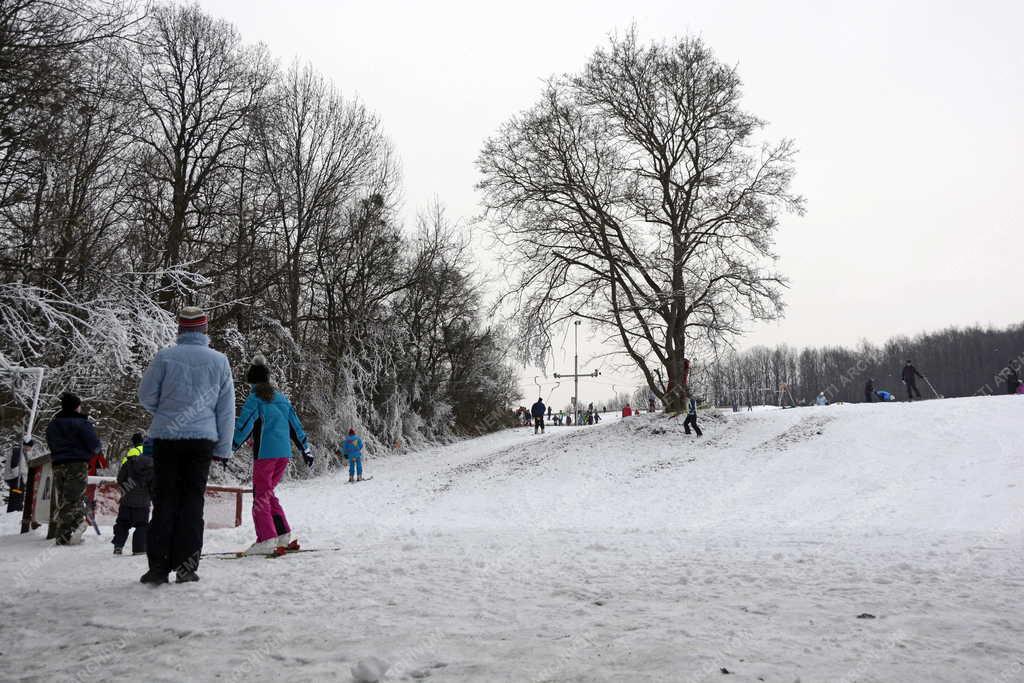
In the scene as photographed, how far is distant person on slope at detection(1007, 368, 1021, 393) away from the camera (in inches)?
1139

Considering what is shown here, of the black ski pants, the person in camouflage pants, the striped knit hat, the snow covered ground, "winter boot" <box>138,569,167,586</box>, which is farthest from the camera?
the person in camouflage pants

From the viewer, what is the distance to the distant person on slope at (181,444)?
5129mm

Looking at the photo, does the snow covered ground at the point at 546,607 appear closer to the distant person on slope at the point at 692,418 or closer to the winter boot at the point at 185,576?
the winter boot at the point at 185,576

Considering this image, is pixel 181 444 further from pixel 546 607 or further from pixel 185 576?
pixel 546 607

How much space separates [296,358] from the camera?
25391mm

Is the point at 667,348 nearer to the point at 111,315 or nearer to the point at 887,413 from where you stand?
the point at 887,413

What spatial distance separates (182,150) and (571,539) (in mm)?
21680

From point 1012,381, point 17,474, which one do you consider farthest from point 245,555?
point 1012,381

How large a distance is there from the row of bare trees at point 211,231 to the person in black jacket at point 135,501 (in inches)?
182

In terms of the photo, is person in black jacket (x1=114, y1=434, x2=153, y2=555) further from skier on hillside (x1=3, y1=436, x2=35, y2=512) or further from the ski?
skier on hillside (x1=3, y1=436, x2=35, y2=512)

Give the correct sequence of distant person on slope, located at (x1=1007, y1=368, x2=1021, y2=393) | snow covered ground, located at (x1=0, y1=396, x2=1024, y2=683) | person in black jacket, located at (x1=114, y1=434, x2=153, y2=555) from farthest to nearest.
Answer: distant person on slope, located at (x1=1007, y1=368, x2=1021, y2=393), person in black jacket, located at (x1=114, y1=434, x2=153, y2=555), snow covered ground, located at (x1=0, y1=396, x2=1024, y2=683)

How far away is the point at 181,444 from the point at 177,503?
44cm

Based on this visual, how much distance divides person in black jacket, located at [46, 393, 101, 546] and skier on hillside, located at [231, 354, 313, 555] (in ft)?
8.55

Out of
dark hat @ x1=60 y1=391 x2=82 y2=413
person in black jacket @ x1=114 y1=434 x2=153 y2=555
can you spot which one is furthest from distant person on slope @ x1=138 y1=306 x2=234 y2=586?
dark hat @ x1=60 y1=391 x2=82 y2=413
